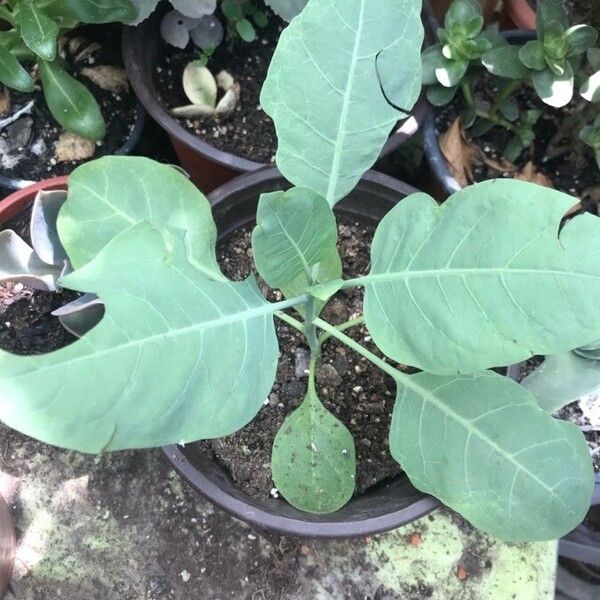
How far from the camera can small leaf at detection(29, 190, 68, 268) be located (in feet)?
3.04

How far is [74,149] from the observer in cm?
130

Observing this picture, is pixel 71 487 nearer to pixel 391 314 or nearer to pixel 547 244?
pixel 391 314

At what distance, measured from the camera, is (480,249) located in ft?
2.35

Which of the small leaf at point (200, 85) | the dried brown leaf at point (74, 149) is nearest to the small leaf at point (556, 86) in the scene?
the small leaf at point (200, 85)

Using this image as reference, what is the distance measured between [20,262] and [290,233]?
1.41ft

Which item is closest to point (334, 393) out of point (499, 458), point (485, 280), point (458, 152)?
point (499, 458)

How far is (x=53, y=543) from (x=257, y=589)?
1.06ft

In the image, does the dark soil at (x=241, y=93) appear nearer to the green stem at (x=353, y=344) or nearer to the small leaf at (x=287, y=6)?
the small leaf at (x=287, y=6)

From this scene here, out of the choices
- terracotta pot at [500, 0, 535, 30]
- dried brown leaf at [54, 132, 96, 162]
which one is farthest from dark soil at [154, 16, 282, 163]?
terracotta pot at [500, 0, 535, 30]

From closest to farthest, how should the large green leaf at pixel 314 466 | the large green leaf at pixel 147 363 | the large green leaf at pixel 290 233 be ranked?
the large green leaf at pixel 147 363 < the large green leaf at pixel 290 233 < the large green leaf at pixel 314 466

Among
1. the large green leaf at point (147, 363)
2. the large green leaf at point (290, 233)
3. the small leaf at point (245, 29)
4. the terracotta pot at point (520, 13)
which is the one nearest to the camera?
the large green leaf at point (147, 363)

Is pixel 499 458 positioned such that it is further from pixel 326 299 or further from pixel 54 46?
pixel 54 46

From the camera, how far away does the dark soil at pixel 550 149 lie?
1323 mm

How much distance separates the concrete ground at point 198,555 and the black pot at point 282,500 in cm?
20
